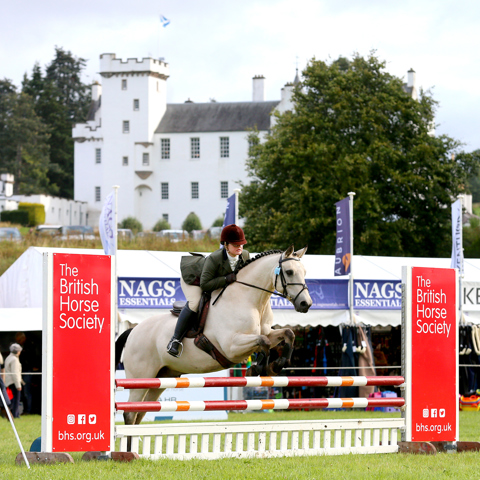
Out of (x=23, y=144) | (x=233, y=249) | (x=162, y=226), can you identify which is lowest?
(x=233, y=249)

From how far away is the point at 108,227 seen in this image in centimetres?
1482

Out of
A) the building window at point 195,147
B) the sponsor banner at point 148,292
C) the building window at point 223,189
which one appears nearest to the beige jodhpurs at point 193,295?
the sponsor banner at point 148,292

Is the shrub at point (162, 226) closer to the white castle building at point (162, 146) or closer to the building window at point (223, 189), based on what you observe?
the white castle building at point (162, 146)

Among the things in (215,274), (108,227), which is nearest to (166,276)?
(108,227)

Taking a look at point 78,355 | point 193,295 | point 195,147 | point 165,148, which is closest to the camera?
point 78,355

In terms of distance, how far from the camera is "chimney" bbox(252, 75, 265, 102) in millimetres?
66125

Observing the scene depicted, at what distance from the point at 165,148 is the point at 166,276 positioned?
53.3m

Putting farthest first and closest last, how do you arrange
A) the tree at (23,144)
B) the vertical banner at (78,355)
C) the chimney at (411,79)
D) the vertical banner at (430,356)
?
the tree at (23,144), the chimney at (411,79), the vertical banner at (430,356), the vertical banner at (78,355)

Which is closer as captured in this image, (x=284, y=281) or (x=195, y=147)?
(x=284, y=281)

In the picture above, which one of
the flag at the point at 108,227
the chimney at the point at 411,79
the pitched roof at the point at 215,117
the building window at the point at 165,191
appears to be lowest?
the flag at the point at 108,227

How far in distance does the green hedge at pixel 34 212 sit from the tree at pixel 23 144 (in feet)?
35.2

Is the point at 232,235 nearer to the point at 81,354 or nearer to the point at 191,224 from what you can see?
the point at 81,354

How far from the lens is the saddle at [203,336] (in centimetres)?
709

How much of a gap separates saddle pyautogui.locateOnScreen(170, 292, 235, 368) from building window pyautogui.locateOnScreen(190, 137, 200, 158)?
59.5m
